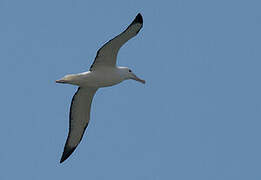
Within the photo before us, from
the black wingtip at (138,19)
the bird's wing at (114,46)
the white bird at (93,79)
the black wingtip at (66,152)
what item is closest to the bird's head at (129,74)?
the white bird at (93,79)

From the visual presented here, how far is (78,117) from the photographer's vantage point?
2394cm

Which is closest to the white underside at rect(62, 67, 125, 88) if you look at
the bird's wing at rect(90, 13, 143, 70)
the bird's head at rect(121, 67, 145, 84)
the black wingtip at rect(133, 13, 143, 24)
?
the bird's wing at rect(90, 13, 143, 70)

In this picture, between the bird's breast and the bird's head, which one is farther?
the bird's head

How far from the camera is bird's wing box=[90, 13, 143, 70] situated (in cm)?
2094

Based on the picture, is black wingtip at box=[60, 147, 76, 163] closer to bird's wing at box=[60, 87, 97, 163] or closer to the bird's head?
bird's wing at box=[60, 87, 97, 163]

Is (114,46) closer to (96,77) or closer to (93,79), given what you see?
(96,77)

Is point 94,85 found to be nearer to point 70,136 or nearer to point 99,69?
point 99,69

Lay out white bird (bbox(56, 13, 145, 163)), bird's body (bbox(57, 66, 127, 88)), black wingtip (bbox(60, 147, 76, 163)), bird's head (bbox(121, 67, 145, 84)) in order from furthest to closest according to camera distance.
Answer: black wingtip (bbox(60, 147, 76, 163))
bird's head (bbox(121, 67, 145, 84))
bird's body (bbox(57, 66, 127, 88))
white bird (bbox(56, 13, 145, 163))

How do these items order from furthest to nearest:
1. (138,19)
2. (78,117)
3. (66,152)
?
(66,152) → (78,117) → (138,19)

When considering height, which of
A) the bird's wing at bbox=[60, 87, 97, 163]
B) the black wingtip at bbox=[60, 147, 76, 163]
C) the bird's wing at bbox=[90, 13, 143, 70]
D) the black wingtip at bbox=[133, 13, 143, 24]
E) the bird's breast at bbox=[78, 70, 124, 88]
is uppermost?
the black wingtip at bbox=[133, 13, 143, 24]

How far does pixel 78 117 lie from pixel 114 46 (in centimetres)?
360

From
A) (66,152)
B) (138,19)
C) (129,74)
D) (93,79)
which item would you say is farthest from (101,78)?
(66,152)

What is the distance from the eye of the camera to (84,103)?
23.5 m

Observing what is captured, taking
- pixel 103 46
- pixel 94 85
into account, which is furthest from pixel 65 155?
pixel 103 46
